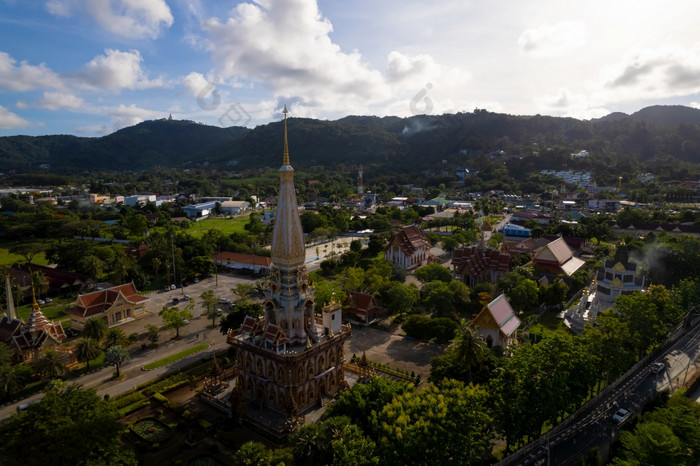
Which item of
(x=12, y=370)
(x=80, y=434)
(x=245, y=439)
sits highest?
(x=80, y=434)

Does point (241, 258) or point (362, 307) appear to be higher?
point (241, 258)

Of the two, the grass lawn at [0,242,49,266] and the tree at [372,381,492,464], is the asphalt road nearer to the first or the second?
the tree at [372,381,492,464]

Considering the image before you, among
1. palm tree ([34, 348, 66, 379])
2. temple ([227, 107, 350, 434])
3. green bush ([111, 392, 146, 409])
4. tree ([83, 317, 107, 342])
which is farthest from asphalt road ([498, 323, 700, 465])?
tree ([83, 317, 107, 342])

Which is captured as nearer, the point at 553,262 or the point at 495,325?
the point at 495,325

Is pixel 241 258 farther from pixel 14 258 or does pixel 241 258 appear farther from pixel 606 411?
pixel 606 411

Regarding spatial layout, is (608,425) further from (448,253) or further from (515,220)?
(515,220)

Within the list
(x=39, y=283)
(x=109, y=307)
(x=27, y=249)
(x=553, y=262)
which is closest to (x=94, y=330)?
(x=109, y=307)

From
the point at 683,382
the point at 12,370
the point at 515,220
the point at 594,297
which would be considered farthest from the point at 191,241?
the point at 515,220
